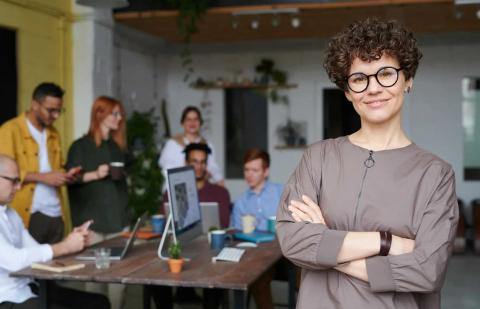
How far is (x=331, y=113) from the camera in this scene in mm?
8125

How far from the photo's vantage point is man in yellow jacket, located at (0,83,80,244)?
3.74 meters

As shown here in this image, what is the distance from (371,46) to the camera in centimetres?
150

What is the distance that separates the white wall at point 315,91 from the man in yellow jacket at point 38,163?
4.46 m

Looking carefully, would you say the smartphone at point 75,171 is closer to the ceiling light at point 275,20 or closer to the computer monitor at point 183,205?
the computer monitor at point 183,205

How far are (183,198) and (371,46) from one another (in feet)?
5.97

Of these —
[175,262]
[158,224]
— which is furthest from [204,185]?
[175,262]

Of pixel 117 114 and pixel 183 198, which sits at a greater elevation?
pixel 117 114

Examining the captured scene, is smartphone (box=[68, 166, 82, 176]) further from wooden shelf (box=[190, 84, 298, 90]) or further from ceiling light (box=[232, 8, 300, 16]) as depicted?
wooden shelf (box=[190, 84, 298, 90])

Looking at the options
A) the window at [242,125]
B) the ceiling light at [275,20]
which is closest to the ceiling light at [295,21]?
the ceiling light at [275,20]

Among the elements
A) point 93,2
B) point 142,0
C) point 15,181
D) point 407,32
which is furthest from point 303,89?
point 407,32

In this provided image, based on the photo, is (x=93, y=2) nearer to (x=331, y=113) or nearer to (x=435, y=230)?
(x=435, y=230)

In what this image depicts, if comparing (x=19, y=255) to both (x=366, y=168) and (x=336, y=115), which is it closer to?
(x=366, y=168)

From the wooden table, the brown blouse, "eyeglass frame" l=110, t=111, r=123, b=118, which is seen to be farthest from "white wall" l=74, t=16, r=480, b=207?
the brown blouse

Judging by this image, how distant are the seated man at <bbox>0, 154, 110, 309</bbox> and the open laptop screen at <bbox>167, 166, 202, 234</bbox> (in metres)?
0.53
